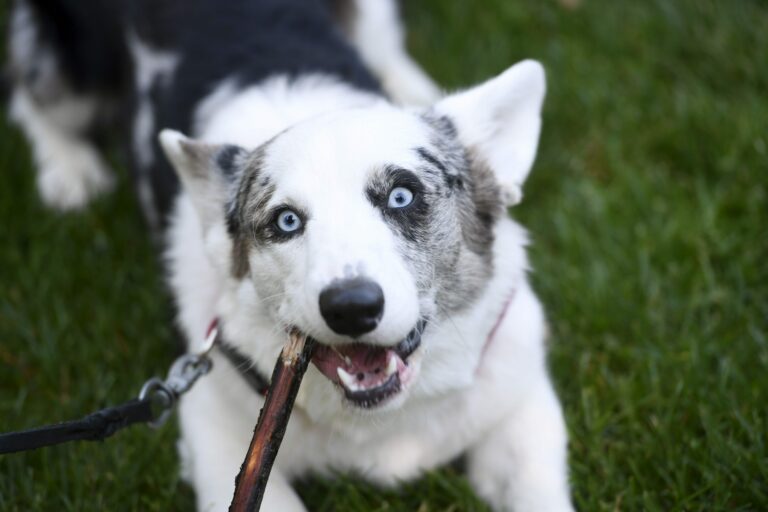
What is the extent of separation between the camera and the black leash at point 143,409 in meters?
2.56

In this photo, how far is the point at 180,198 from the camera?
3.90 meters

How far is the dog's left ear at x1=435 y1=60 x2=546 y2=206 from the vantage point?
3.16m

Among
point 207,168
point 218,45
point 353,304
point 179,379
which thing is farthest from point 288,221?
point 218,45

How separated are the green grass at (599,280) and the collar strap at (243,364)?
48 cm

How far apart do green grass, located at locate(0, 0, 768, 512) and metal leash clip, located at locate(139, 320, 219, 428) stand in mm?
458

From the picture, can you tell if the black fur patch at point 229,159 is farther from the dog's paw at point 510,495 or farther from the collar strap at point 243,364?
the dog's paw at point 510,495

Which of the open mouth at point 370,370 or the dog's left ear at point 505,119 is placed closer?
the open mouth at point 370,370

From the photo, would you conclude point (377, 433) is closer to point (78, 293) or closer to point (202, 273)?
point (202, 273)

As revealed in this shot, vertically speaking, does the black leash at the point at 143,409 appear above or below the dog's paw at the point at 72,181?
above

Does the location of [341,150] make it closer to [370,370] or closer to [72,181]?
[370,370]

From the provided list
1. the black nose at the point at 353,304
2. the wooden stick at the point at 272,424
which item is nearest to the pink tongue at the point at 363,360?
the wooden stick at the point at 272,424

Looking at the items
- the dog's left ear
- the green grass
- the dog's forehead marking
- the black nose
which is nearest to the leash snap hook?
the green grass

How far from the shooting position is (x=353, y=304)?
2.36 metres

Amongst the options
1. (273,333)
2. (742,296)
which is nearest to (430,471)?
(273,333)
